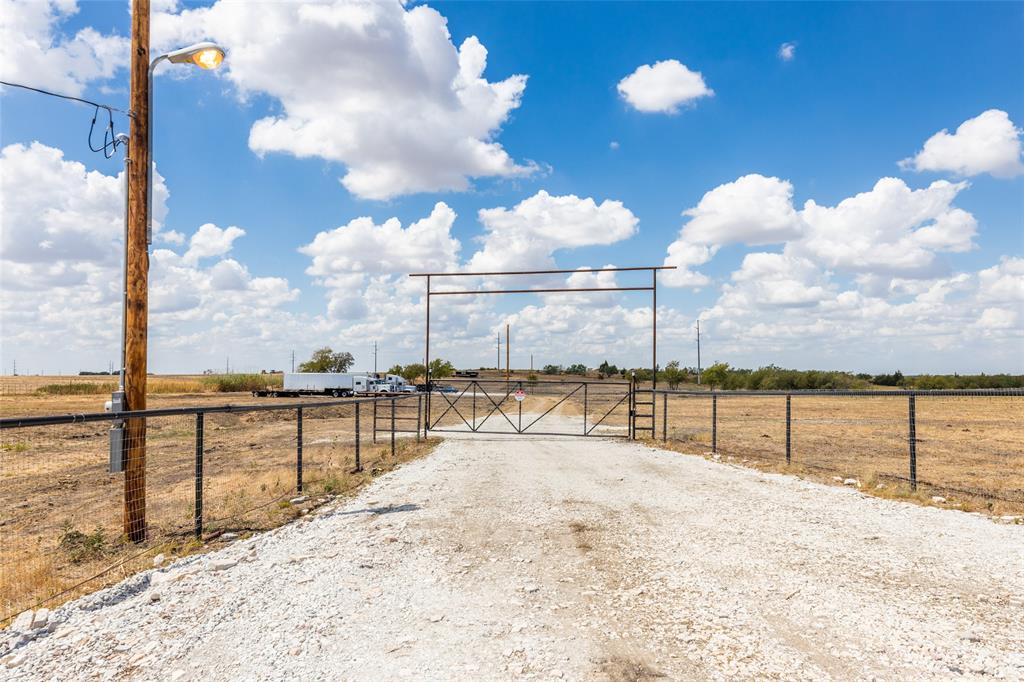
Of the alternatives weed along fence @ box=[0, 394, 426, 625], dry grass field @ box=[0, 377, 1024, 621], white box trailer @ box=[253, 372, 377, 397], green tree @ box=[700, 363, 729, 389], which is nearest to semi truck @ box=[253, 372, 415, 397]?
white box trailer @ box=[253, 372, 377, 397]

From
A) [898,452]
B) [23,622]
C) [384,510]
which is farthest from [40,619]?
[898,452]

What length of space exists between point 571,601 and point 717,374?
96.1m

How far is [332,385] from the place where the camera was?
213ft

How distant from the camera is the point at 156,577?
5.49m

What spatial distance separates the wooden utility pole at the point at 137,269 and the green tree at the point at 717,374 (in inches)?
3768

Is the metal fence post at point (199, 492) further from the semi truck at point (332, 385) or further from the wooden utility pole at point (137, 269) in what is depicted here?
the semi truck at point (332, 385)

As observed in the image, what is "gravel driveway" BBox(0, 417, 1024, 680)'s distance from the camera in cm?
387

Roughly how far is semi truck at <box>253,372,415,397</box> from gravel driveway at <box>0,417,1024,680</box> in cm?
→ 5699

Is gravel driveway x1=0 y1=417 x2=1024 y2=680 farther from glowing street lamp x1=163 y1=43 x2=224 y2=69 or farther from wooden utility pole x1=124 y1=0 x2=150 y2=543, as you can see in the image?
glowing street lamp x1=163 y1=43 x2=224 y2=69

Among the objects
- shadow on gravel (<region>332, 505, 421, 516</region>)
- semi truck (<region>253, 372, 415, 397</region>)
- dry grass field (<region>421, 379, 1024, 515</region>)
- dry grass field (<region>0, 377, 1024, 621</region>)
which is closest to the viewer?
dry grass field (<region>0, 377, 1024, 621</region>)

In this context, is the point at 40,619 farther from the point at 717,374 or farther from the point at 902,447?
the point at 717,374

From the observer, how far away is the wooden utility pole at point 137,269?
279 inches

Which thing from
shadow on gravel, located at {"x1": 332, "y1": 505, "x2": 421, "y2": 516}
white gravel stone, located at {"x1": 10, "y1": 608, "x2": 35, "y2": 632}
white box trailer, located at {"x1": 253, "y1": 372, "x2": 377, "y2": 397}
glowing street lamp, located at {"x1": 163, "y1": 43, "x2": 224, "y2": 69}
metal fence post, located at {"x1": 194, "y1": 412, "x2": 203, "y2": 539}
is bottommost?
white box trailer, located at {"x1": 253, "y1": 372, "x2": 377, "y2": 397}

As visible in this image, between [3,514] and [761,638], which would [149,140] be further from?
[761,638]
